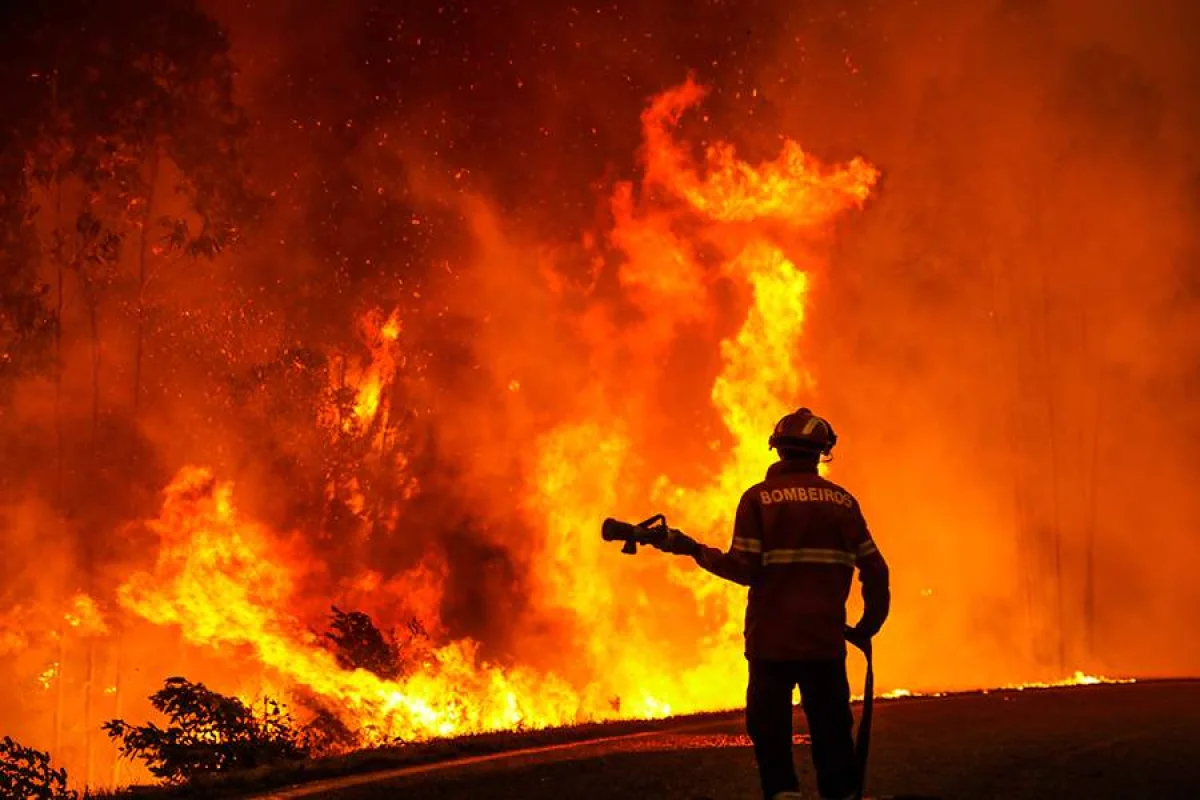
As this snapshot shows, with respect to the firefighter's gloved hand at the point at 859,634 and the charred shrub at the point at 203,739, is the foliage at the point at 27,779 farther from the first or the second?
the firefighter's gloved hand at the point at 859,634

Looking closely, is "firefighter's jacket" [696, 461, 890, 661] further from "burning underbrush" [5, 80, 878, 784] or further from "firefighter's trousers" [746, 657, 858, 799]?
"burning underbrush" [5, 80, 878, 784]

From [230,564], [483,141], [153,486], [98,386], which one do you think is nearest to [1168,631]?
[483,141]

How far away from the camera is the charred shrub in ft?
31.6

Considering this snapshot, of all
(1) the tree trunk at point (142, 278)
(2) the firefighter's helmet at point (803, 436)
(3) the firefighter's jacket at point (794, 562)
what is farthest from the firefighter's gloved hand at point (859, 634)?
(1) the tree trunk at point (142, 278)

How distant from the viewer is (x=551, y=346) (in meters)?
19.7

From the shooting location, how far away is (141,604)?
1827 centimetres

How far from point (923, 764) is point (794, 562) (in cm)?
279

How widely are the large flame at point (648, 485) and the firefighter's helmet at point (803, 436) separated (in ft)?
35.8

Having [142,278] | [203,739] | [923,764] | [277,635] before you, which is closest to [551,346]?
[277,635]

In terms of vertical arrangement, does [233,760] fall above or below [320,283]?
below

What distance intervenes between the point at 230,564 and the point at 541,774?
36.5ft

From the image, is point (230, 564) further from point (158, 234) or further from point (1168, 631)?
point (1168, 631)

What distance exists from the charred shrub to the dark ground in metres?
2.32

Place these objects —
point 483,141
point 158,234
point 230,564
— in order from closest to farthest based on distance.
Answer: point 230,564, point 483,141, point 158,234
